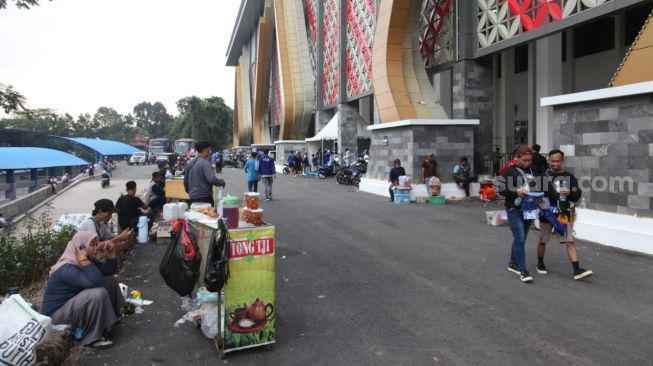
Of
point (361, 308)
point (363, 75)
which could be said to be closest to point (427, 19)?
point (363, 75)

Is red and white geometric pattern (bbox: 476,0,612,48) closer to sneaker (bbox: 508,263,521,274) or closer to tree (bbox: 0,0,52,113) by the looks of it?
sneaker (bbox: 508,263,521,274)

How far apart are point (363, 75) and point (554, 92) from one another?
31.9 feet

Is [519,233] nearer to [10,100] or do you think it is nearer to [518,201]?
[518,201]

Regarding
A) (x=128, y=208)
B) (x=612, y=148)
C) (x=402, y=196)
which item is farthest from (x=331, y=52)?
(x=128, y=208)

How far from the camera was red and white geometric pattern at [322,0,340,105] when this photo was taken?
2911 centimetres

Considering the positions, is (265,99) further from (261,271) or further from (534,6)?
(261,271)

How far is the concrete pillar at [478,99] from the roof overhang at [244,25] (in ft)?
148

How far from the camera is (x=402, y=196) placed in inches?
594

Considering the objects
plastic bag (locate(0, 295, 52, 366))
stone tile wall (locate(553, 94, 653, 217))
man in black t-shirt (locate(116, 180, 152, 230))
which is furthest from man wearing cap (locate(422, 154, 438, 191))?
plastic bag (locate(0, 295, 52, 366))

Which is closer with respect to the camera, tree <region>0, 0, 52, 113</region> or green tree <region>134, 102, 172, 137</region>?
tree <region>0, 0, 52, 113</region>

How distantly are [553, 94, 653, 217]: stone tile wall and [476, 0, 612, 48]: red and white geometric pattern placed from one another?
3447mm

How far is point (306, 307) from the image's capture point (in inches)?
217

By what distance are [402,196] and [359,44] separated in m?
12.1

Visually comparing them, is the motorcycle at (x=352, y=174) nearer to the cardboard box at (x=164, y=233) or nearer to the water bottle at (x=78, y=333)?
the cardboard box at (x=164, y=233)
